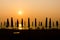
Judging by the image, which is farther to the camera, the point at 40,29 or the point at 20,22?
the point at 20,22

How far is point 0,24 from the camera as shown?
11.7 ft
